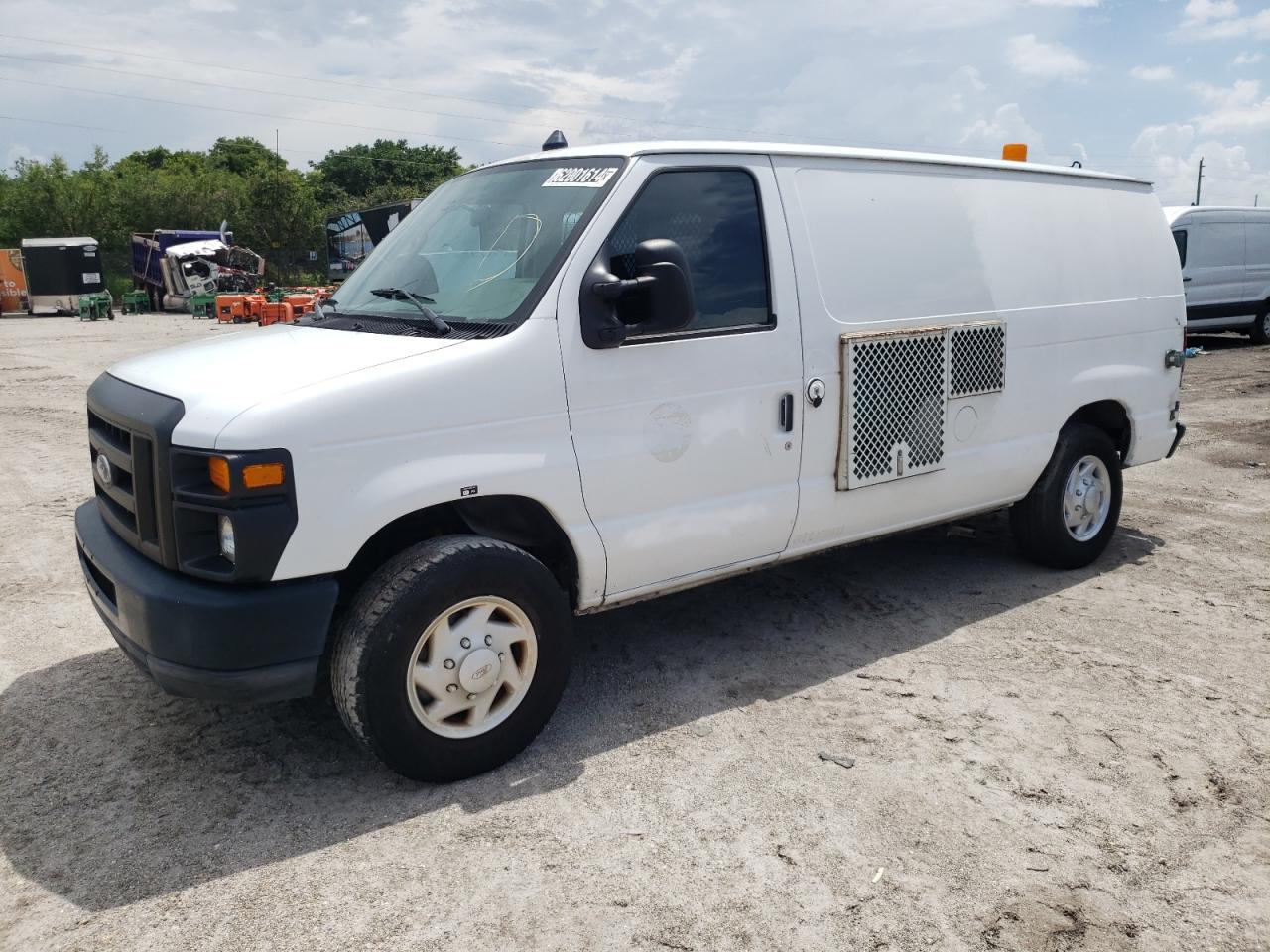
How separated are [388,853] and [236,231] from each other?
54824 mm

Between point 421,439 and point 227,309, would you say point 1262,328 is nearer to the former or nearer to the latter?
point 421,439

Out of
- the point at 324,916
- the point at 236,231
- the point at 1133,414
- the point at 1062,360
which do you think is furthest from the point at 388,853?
the point at 236,231

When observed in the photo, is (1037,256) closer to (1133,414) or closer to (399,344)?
(1133,414)

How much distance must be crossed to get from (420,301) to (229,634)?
4.95 ft

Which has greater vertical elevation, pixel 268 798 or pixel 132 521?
pixel 132 521

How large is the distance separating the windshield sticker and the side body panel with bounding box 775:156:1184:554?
0.85m

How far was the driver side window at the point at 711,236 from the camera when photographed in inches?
154

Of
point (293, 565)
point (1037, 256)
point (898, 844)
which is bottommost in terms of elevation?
point (898, 844)

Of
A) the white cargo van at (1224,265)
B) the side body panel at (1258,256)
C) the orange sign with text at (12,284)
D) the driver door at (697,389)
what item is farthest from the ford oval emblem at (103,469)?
the orange sign with text at (12,284)

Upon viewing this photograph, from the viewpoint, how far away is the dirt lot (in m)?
2.88

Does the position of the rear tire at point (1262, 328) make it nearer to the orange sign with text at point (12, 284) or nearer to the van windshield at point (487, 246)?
the van windshield at point (487, 246)

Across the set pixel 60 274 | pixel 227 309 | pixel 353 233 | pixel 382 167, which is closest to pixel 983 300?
pixel 227 309

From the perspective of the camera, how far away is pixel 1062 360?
5.50 meters

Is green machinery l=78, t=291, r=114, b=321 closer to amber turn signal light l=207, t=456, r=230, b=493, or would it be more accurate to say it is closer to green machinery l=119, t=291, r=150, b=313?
green machinery l=119, t=291, r=150, b=313
